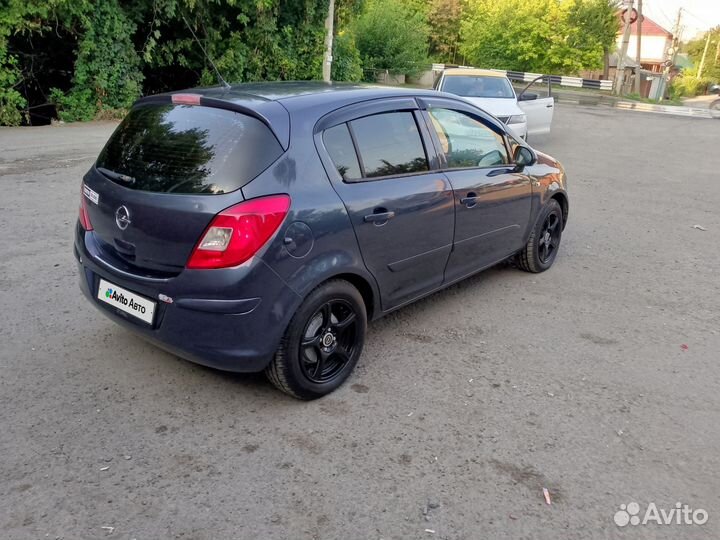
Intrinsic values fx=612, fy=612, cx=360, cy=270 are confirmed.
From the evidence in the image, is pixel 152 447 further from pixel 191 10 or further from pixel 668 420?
pixel 191 10

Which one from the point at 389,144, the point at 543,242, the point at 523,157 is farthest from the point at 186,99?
the point at 543,242

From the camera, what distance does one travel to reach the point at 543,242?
19.2 feet

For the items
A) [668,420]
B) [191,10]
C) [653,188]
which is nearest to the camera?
[668,420]

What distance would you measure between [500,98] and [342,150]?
9.02 meters

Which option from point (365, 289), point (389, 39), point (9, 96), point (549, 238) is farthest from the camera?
point (389, 39)

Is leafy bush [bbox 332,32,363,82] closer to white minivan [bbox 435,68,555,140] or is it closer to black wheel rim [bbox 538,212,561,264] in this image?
white minivan [bbox 435,68,555,140]

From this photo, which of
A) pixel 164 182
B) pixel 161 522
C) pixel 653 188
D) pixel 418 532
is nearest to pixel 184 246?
pixel 164 182

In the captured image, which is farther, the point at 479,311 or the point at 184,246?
the point at 479,311

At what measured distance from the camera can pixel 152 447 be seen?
3.08m

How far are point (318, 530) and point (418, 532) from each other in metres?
0.42

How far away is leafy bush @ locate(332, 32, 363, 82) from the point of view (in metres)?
20.2

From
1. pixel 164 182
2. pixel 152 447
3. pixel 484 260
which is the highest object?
pixel 164 182

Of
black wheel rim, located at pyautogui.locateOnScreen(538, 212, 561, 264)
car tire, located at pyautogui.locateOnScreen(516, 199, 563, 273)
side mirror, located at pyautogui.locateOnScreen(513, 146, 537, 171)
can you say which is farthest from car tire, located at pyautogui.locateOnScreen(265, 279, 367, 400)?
black wheel rim, located at pyautogui.locateOnScreen(538, 212, 561, 264)

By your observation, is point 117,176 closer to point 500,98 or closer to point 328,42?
point 500,98
